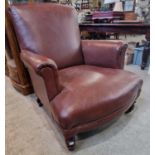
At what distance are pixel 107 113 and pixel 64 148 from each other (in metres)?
0.41

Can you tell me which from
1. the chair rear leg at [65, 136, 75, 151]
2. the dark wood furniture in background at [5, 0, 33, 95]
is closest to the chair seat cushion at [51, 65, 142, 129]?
the chair rear leg at [65, 136, 75, 151]

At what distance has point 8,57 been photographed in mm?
→ 1999

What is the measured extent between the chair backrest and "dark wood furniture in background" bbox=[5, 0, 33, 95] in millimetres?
313

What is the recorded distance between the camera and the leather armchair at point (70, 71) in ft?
3.37

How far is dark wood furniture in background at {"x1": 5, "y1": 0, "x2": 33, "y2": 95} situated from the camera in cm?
175

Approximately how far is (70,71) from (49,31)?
429 mm

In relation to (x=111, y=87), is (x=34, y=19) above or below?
above

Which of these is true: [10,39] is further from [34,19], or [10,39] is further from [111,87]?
[111,87]

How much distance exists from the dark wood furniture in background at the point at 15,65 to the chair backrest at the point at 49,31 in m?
0.31

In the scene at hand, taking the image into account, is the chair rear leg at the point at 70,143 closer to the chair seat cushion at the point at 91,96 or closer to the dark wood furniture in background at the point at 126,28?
the chair seat cushion at the point at 91,96

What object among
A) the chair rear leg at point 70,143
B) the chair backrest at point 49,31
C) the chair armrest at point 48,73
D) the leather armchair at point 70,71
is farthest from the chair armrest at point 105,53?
the chair rear leg at point 70,143

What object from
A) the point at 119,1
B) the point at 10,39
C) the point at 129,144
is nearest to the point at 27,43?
the point at 10,39

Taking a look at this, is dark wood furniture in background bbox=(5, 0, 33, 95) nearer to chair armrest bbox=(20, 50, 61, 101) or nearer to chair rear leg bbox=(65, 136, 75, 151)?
chair armrest bbox=(20, 50, 61, 101)

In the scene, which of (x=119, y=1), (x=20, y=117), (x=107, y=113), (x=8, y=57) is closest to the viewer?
(x=107, y=113)
